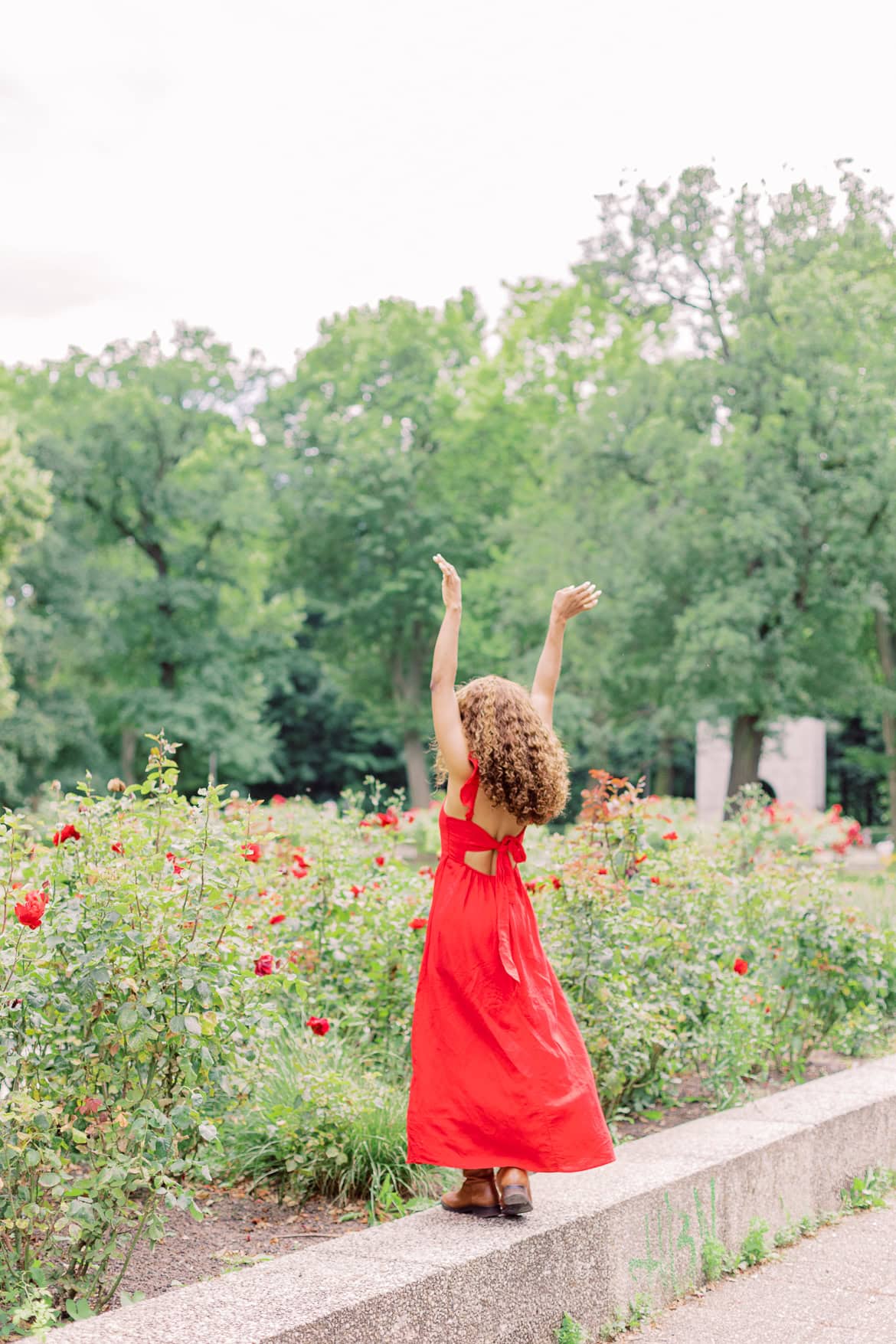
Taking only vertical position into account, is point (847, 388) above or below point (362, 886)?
above

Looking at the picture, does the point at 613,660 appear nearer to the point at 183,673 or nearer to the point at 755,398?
the point at 755,398

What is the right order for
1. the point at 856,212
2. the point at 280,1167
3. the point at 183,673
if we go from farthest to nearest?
the point at 183,673
the point at 856,212
the point at 280,1167

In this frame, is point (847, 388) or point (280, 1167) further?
point (847, 388)

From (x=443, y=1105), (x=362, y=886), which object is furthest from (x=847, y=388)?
Result: (x=443, y=1105)

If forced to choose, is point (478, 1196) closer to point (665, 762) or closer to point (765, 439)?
point (765, 439)

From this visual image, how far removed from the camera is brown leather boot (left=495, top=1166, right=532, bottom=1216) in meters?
3.72

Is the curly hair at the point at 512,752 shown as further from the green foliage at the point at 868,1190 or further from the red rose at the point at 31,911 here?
the green foliage at the point at 868,1190

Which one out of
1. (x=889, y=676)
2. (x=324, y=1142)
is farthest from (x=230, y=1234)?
(x=889, y=676)

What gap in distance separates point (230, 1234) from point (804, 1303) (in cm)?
166

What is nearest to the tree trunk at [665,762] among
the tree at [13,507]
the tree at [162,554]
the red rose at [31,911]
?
the tree at [162,554]

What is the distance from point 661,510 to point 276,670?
711 inches

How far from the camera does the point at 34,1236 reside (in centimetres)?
355

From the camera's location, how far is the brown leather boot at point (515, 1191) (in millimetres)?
3723

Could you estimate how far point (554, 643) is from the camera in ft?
14.1
